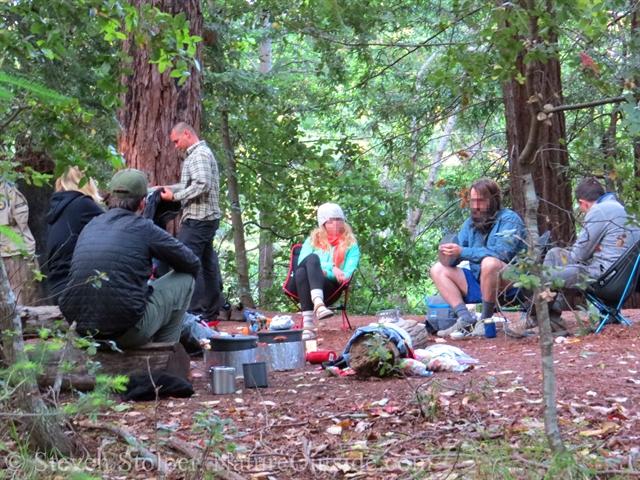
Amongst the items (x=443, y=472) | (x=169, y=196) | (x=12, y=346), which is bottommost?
(x=443, y=472)

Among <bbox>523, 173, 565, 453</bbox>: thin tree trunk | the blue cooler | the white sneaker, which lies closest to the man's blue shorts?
the blue cooler

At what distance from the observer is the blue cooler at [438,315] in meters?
6.53

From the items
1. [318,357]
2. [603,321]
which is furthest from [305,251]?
[603,321]

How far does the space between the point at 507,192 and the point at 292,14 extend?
3.68 metres

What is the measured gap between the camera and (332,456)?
297cm

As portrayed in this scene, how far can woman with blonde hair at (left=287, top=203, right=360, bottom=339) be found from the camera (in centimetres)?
691

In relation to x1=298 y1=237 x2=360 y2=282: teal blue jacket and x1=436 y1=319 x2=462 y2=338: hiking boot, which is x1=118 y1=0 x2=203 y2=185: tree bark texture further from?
x1=436 y1=319 x2=462 y2=338: hiking boot

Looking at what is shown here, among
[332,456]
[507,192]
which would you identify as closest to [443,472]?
[332,456]

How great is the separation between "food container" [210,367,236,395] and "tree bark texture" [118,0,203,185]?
2799mm

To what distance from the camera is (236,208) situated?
10984mm

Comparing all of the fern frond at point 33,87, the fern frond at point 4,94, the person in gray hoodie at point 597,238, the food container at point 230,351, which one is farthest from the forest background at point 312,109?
the food container at point 230,351

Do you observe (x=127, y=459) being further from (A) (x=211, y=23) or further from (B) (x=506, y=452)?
(A) (x=211, y=23)

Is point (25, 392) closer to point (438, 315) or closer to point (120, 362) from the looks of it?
point (120, 362)

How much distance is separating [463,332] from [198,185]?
2.55m
